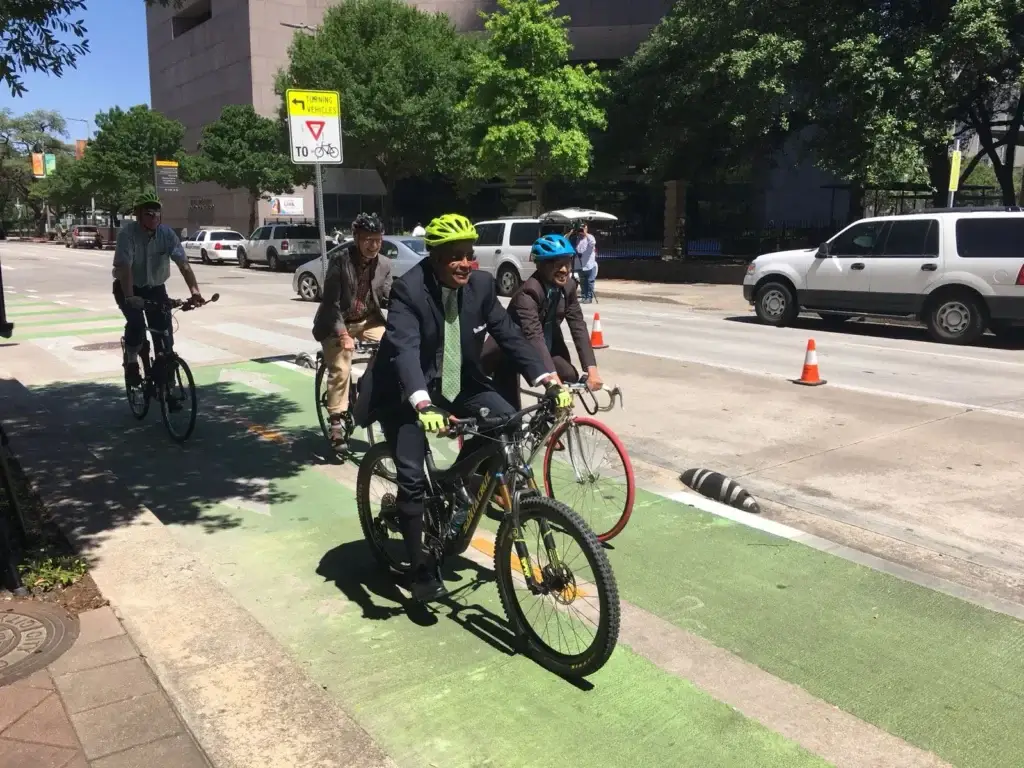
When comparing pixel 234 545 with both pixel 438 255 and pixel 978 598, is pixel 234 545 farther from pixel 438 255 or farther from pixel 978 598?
pixel 978 598

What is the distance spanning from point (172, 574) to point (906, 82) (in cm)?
A: 1877

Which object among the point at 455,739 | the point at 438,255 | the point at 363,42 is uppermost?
the point at 363,42

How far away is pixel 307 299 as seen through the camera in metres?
19.2

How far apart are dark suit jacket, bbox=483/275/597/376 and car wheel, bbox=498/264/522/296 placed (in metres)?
14.9

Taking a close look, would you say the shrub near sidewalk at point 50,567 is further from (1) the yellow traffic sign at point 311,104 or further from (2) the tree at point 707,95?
(2) the tree at point 707,95

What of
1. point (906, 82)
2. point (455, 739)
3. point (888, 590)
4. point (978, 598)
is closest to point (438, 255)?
point (455, 739)

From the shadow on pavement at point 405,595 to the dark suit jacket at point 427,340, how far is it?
0.92m

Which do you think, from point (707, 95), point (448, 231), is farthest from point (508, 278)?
point (448, 231)

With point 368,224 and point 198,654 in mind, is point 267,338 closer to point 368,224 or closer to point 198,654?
point 368,224

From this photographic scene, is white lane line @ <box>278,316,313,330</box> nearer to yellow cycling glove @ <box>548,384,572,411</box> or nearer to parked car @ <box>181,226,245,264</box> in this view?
yellow cycling glove @ <box>548,384,572,411</box>

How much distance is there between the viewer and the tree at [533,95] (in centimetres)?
2452

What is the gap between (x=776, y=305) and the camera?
49.1 feet

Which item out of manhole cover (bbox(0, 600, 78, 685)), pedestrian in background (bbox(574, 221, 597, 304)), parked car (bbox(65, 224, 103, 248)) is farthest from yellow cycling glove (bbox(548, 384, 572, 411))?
parked car (bbox(65, 224, 103, 248))

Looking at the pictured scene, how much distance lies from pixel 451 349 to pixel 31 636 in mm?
2176
